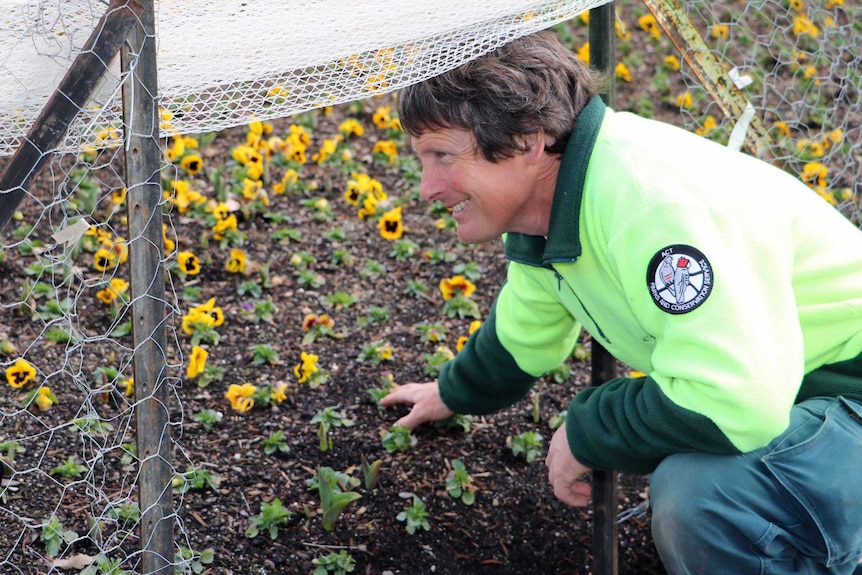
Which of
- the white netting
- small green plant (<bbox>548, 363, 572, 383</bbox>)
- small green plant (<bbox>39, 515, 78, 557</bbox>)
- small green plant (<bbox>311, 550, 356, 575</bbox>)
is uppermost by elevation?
the white netting

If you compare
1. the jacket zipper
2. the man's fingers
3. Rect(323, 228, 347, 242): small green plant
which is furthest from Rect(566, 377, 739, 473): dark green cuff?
Rect(323, 228, 347, 242): small green plant

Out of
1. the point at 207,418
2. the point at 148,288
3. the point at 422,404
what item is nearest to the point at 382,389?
the point at 422,404

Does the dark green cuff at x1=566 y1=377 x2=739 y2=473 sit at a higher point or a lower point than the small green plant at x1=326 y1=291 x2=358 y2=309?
Result: higher

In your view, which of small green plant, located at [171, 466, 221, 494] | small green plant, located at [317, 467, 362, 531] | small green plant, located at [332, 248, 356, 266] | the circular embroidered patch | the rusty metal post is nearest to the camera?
the rusty metal post

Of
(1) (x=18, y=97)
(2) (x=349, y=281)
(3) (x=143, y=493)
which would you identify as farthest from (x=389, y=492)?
(1) (x=18, y=97)

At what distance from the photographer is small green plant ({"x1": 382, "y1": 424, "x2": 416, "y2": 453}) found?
249cm

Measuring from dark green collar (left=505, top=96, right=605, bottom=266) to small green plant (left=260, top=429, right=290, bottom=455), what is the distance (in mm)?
963

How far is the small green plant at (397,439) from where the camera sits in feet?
8.16

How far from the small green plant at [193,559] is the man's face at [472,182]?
35.5 inches

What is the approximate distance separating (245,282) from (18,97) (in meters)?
1.54

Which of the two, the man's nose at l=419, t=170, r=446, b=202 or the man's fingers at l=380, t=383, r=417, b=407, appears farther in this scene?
the man's fingers at l=380, t=383, r=417, b=407

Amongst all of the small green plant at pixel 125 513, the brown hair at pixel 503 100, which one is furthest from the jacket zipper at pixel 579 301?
the small green plant at pixel 125 513

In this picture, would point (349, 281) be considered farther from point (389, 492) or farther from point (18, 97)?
point (18, 97)

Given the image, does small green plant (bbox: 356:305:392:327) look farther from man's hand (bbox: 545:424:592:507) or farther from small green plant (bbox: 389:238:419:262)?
man's hand (bbox: 545:424:592:507)
